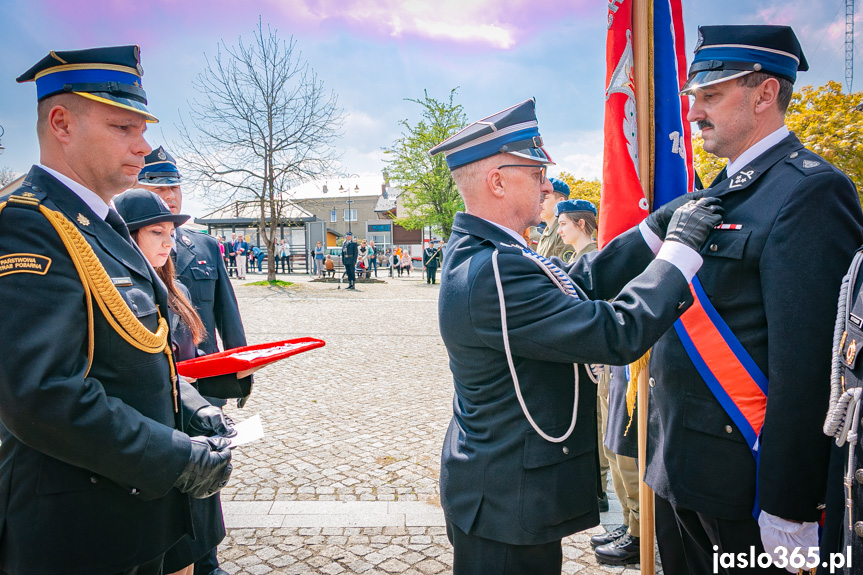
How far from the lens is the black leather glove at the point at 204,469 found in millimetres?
1763

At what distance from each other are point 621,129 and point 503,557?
2177 mm

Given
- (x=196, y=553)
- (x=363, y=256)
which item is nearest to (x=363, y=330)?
(x=196, y=553)

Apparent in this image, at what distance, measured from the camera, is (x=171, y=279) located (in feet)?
10.5

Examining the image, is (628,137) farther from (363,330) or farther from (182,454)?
(363,330)

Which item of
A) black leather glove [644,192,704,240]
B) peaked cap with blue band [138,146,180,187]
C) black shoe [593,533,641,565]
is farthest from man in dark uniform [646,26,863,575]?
peaked cap with blue band [138,146,180,187]

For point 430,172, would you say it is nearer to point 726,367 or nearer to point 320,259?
point 320,259

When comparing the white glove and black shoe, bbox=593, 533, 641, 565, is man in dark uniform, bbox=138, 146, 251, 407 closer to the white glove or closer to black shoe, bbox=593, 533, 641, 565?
black shoe, bbox=593, 533, 641, 565

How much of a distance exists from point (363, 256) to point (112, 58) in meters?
25.8

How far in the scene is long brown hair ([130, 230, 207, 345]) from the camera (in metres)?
3.02

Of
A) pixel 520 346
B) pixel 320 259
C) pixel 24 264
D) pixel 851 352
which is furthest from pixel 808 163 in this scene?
pixel 320 259

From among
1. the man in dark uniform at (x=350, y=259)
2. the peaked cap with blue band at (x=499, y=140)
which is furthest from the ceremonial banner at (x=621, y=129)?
the man in dark uniform at (x=350, y=259)

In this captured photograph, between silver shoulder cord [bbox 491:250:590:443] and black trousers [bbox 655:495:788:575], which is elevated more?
silver shoulder cord [bbox 491:250:590:443]

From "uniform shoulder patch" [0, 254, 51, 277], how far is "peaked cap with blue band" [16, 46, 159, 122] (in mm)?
625

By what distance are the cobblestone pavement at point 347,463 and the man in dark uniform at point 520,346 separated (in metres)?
1.62
